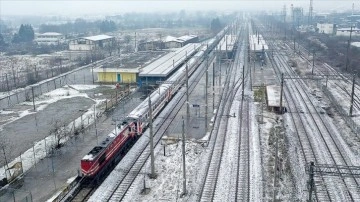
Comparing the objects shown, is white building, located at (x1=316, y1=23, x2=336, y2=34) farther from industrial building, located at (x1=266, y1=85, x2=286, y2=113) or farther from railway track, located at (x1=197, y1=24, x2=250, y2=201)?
railway track, located at (x1=197, y1=24, x2=250, y2=201)

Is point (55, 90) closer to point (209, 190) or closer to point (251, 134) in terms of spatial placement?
point (251, 134)

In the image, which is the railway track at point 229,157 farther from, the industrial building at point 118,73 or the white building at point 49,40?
the white building at point 49,40

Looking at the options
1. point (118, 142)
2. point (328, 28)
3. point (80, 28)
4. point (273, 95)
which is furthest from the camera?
point (80, 28)

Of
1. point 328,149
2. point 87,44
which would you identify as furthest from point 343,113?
point 87,44

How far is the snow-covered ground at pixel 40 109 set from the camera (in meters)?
20.7

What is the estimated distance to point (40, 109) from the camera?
31844 millimetres

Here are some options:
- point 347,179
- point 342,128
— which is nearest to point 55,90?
point 342,128

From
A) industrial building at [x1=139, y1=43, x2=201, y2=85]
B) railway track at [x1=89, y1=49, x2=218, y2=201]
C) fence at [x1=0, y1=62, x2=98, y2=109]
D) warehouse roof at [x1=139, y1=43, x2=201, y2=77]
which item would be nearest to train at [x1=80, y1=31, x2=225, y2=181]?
railway track at [x1=89, y1=49, x2=218, y2=201]

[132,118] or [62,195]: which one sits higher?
[132,118]

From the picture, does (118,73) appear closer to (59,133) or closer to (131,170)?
(59,133)

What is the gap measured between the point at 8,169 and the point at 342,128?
66.6ft

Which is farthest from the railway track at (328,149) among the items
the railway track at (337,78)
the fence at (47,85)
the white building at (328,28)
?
the white building at (328,28)

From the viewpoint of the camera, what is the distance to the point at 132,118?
76.4 ft

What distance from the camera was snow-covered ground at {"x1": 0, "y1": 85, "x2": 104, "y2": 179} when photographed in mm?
20706
